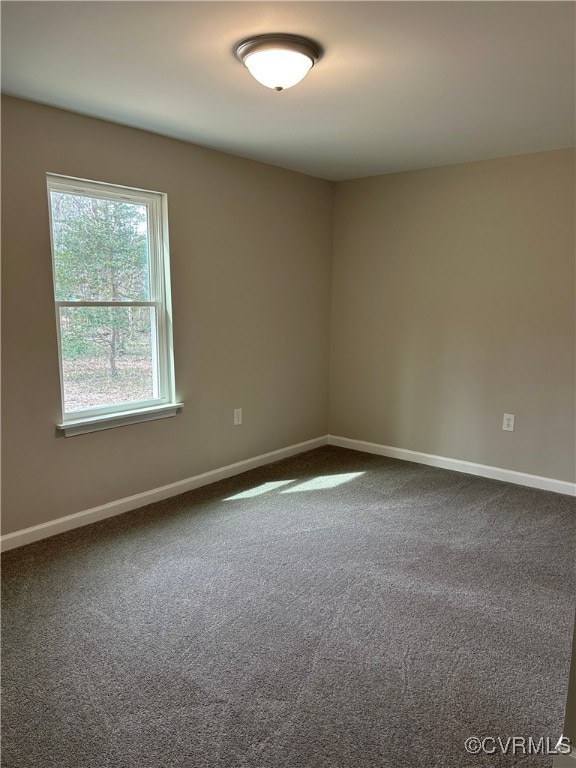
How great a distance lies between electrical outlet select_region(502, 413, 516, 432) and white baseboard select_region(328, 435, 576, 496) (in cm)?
30

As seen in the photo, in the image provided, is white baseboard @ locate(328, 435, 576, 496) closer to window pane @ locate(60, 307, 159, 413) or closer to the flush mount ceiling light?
window pane @ locate(60, 307, 159, 413)

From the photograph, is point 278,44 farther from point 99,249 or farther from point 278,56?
point 99,249

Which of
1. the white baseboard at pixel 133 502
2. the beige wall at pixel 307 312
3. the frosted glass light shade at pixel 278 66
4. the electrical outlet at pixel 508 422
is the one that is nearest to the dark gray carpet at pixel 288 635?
the white baseboard at pixel 133 502

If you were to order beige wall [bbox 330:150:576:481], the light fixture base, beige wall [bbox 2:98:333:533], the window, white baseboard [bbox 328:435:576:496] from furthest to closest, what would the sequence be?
white baseboard [bbox 328:435:576:496] < beige wall [bbox 330:150:576:481] < the window < beige wall [bbox 2:98:333:533] < the light fixture base

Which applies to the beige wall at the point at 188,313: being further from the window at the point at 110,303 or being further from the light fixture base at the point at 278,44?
the light fixture base at the point at 278,44

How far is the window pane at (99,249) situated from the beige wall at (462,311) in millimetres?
1924

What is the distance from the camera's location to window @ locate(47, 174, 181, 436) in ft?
9.95

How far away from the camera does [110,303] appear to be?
3.24 meters

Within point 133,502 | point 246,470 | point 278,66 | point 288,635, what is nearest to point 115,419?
point 133,502

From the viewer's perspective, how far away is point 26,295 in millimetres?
2816

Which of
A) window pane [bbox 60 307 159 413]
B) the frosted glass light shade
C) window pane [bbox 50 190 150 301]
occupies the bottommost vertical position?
window pane [bbox 60 307 159 413]

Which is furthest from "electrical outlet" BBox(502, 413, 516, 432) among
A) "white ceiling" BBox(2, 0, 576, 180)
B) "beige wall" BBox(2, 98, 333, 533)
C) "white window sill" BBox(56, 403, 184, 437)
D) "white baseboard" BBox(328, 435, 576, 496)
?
"white window sill" BBox(56, 403, 184, 437)

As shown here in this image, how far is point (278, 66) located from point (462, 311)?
2.53 m

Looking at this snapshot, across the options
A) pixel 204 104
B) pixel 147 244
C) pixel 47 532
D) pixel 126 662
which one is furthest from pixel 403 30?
pixel 47 532
